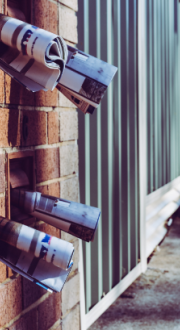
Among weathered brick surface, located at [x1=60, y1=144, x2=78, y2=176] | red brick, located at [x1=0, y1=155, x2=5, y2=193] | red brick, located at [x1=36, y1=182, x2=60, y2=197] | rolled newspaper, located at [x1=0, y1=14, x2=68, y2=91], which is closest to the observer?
rolled newspaper, located at [x1=0, y1=14, x2=68, y2=91]

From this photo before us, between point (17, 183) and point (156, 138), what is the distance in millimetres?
2495

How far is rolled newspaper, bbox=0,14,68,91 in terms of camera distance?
2.12ft

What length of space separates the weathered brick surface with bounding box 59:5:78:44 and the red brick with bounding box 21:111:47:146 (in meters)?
0.28

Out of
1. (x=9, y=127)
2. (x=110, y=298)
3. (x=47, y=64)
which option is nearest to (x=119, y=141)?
(x=110, y=298)

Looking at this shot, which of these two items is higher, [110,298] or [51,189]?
[51,189]

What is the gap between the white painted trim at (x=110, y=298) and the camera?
1.83 meters

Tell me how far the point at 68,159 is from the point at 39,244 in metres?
0.51

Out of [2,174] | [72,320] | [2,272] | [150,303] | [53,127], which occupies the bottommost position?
[150,303]

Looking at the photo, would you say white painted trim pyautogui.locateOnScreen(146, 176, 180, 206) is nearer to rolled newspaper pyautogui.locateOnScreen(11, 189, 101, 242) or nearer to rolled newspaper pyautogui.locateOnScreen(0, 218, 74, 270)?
rolled newspaper pyautogui.locateOnScreen(11, 189, 101, 242)

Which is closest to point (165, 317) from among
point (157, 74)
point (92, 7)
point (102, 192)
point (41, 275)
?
point (102, 192)

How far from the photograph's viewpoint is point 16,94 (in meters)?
0.91

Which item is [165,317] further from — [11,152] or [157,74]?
[157,74]

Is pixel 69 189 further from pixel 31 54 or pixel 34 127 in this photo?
pixel 31 54

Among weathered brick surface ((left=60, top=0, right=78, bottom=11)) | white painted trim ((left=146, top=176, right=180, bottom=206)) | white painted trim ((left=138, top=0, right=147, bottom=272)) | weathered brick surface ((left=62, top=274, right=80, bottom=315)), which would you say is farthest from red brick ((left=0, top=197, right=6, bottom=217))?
white painted trim ((left=146, top=176, right=180, bottom=206))
